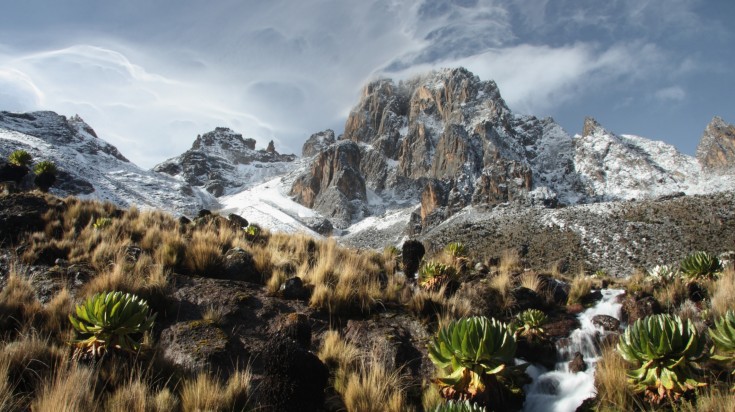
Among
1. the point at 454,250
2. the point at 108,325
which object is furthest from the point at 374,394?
the point at 454,250

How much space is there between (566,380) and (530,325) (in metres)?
1.06

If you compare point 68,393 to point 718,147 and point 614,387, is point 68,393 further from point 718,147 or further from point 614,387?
point 718,147

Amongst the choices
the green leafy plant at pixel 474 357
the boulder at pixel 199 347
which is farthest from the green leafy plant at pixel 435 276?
the boulder at pixel 199 347

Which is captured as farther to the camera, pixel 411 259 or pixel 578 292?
pixel 411 259

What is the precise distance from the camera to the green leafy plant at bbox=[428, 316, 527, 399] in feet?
13.5

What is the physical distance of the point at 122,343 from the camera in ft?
13.6

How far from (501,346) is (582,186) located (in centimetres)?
19327

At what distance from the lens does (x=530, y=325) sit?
6.49 m

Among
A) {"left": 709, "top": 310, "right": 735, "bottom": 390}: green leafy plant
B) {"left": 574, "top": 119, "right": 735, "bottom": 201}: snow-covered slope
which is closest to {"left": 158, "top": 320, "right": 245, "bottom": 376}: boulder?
{"left": 709, "top": 310, "right": 735, "bottom": 390}: green leafy plant

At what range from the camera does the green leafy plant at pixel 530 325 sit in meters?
6.36

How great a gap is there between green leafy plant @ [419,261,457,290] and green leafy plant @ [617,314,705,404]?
11.9 feet

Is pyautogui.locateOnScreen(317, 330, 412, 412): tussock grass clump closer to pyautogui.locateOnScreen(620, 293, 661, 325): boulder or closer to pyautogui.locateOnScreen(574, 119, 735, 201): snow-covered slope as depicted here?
pyautogui.locateOnScreen(620, 293, 661, 325): boulder

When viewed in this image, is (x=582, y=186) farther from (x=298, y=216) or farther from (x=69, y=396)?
(x=69, y=396)

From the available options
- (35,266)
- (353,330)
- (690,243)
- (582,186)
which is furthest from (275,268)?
(582,186)
